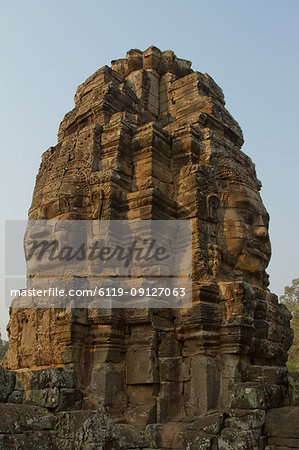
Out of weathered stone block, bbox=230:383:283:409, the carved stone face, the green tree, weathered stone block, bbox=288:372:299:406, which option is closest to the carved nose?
the carved stone face

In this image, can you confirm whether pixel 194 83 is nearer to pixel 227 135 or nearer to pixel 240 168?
pixel 227 135

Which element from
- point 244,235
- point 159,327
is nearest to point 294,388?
point 159,327

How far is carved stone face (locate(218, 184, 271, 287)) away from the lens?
8.65m

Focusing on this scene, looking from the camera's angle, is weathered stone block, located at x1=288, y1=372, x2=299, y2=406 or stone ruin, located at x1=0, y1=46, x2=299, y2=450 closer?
stone ruin, located at x1=0, y1=46, x2=299, y2=450

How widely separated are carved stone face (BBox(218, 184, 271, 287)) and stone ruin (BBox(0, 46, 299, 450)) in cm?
3

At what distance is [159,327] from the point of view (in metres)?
7.52

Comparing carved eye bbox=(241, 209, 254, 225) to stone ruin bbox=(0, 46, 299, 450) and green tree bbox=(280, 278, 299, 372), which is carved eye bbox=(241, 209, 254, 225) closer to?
stone ruin bbox=(0, 46, 299, 450)

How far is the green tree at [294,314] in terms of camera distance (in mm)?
23219

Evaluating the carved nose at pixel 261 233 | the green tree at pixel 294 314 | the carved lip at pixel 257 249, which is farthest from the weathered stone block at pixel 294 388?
the green tree at pixel 294 314

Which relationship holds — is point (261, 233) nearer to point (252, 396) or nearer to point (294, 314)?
point (252, 396)

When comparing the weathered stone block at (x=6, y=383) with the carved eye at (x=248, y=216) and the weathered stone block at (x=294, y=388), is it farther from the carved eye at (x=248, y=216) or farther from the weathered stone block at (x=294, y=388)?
the carved eye at (x=248, y=216)

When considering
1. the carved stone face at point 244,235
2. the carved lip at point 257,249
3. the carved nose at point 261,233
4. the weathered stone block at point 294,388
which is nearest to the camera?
the weathered stone block at point 294,388

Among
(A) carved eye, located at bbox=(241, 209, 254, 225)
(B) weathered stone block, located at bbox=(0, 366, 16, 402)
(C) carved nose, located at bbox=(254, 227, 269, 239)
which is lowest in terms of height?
(B) weathered stone block, located at bbox=(0, 366, 16, 402)

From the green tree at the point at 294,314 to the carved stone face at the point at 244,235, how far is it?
51.4 feet
